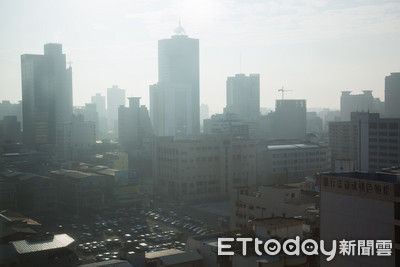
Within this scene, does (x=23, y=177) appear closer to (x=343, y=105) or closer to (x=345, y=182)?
(x=345, y=182)

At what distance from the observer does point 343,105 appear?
159 ft

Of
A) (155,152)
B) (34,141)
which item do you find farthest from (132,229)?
(34,141)

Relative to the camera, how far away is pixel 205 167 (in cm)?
1694

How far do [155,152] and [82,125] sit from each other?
38.0 ft

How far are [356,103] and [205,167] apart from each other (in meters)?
34.2

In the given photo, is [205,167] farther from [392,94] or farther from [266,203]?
[392,94]

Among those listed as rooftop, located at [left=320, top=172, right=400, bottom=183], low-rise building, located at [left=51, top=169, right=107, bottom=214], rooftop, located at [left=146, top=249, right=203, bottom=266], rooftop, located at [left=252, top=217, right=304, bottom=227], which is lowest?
low-rise building, located at [left=51, top=169, right=107, bottom=214]

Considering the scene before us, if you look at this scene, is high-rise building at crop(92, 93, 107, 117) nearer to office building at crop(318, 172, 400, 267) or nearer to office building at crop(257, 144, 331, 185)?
office building at crop(257, 144, 331, 185)

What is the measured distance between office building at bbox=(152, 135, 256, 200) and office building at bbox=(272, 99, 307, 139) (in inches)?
829

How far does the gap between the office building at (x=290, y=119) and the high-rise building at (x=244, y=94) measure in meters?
6.79

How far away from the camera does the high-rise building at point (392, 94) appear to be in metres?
33.5

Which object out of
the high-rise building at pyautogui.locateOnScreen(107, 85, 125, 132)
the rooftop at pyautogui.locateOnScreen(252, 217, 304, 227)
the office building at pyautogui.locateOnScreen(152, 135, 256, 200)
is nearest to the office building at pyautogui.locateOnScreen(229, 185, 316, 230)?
the rooftop at pyautogui.locateOnScreen(252, 217, 304, 227)

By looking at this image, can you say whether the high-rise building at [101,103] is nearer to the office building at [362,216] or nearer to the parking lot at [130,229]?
the parking lot at [130,229]

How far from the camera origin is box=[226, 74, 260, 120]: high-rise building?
4578 cm
